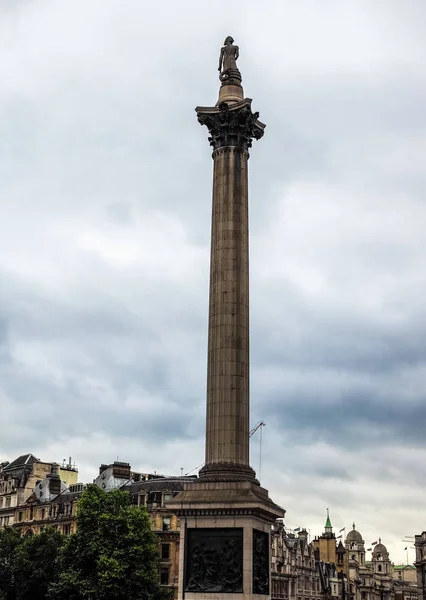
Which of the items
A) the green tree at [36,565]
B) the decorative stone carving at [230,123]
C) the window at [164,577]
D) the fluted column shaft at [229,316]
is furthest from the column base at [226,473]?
the window at [164,577]

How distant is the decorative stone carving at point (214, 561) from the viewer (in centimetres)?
3300

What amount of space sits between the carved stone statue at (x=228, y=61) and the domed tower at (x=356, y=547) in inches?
4684

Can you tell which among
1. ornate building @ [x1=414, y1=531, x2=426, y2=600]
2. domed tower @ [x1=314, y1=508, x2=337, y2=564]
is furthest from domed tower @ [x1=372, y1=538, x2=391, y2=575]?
ornate building @ [x1=414, y1=531, x2=426, y2=600]

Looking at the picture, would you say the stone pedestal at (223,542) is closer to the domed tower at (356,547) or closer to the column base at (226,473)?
the column base at (226,473)

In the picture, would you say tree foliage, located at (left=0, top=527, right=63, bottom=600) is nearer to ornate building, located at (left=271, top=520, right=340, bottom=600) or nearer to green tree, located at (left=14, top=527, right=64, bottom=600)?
green tree, located at (left=14, top=527, right=64, bottom=600)

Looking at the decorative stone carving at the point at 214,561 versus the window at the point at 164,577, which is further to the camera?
the window at the point at 164,577

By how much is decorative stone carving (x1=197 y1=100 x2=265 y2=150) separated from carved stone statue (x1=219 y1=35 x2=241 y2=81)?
2991 mm

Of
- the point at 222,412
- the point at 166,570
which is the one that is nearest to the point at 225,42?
the point at 222,412

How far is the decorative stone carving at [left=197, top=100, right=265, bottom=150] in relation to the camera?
132 feet

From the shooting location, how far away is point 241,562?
33.1 meters

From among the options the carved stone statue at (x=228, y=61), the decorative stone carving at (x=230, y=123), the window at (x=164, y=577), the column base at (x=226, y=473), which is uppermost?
the carved stone statue at (x=228, y=61)

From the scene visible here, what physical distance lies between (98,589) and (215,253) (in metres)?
35.1

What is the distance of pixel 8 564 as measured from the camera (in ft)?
250

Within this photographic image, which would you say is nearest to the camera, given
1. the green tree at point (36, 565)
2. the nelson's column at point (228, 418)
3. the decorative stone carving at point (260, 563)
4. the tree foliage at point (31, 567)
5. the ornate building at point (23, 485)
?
the nelson's column at point (228, 418)
